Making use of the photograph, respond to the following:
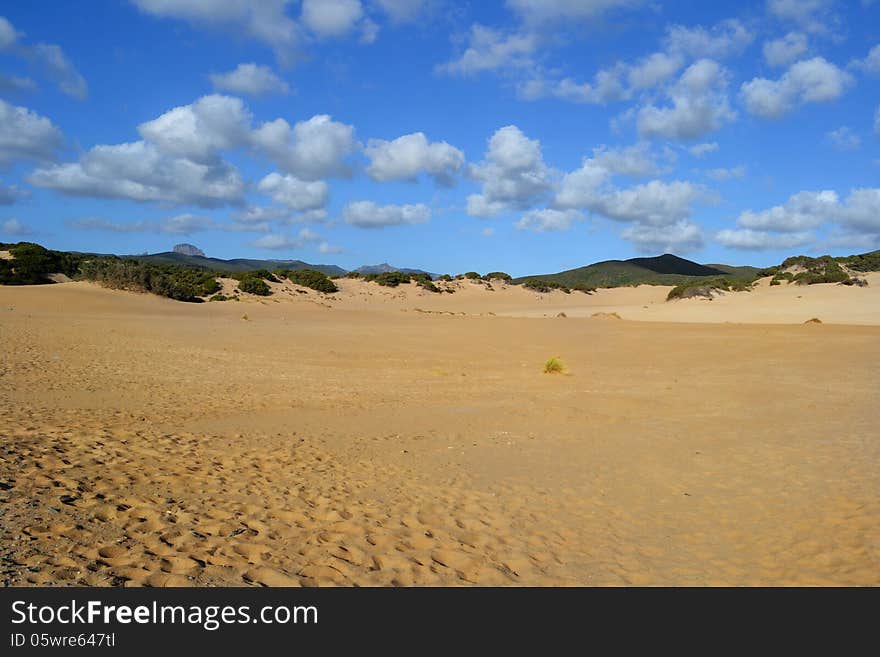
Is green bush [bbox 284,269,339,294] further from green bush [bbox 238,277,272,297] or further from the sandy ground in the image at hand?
the sandy ground

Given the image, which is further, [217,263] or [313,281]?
[217,263]

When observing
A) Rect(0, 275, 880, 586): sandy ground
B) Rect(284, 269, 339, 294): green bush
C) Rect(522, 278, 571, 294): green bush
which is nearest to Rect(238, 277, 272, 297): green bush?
Rect(284, 269, 339, 294): green bush

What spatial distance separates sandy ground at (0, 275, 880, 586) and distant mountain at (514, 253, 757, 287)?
85386 mm

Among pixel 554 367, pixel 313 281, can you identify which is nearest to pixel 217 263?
pixel 313 281

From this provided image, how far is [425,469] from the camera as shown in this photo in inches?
274

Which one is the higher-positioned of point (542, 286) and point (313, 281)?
point (542, 286)

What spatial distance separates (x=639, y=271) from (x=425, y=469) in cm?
10550

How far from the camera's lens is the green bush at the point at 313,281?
1866 inches

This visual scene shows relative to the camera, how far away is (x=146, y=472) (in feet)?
19.0

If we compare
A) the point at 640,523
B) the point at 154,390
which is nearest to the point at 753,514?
the point at 640,523

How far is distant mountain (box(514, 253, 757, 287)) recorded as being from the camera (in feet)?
326

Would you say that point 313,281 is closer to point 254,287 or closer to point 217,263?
point 254,287

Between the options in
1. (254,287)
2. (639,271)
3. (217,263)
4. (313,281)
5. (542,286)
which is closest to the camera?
(254,287)
